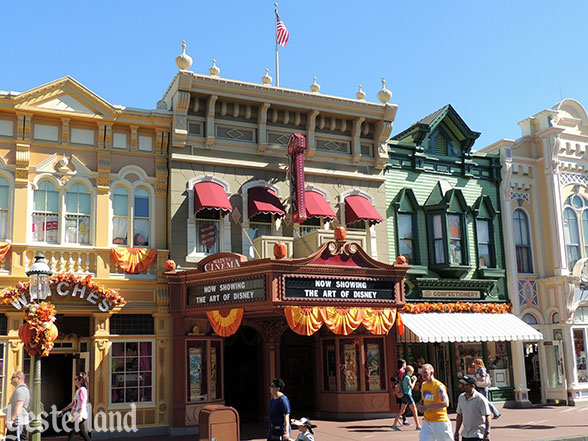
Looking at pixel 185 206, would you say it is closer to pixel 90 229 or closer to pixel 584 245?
pixel 90 229

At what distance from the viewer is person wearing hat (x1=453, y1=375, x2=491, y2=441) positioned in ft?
34.7

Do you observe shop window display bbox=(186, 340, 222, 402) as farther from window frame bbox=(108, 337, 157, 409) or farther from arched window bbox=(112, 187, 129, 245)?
arched window bbox=(112, 187, 129, 245)

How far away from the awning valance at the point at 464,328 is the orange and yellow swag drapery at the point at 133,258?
8.52m

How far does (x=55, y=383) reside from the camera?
66.5 feet

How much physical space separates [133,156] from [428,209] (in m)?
10.5

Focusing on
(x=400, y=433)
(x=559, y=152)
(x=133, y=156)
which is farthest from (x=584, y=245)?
(x=133, y=156)

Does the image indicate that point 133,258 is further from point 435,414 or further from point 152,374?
point 435,414

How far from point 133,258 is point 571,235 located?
1685cm

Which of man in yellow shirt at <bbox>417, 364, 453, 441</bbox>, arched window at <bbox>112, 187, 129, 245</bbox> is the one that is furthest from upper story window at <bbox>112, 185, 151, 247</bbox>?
man in yellow shirt at <bbox>417, 364, 453, 441</bbox>

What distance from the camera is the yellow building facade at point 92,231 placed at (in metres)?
18.8

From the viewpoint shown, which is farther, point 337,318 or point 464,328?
point 464,328

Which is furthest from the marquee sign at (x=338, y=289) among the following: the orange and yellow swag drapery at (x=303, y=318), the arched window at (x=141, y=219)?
the arched window at (x=141, y=219)

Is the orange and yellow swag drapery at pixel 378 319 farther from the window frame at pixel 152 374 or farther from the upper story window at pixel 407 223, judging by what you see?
the window frame at pixel 152 374

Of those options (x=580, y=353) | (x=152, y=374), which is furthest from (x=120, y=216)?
(x=580, y=353)
